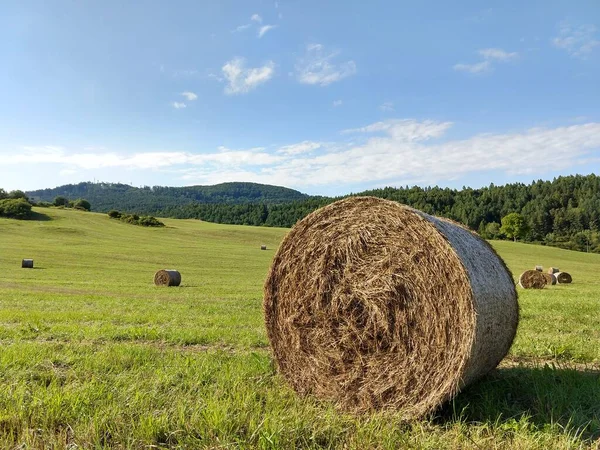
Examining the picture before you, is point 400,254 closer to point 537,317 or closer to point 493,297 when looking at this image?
point 493,297

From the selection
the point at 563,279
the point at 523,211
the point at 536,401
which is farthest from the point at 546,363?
the point at 523,211

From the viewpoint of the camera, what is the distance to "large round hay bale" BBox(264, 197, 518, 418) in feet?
14.0

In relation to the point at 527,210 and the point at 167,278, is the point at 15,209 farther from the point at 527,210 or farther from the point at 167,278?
the point at 527,210

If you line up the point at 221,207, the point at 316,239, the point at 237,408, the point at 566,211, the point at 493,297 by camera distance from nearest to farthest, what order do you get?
the point at 237,408 < the point at 493,297 < the point at 316,239 < the point at 566,211 < the point at 221,207

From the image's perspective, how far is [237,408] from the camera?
151 inches

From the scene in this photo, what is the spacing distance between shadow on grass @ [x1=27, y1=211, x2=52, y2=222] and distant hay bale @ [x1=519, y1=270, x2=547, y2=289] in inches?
2575

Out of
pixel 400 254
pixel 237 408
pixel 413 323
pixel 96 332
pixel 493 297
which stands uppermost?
pixel 400 254

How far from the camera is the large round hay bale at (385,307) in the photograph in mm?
4273

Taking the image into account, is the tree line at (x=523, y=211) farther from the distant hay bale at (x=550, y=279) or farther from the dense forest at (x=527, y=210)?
the distant hay bale at (x=550, y=279)

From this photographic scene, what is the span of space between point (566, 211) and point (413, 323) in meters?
111

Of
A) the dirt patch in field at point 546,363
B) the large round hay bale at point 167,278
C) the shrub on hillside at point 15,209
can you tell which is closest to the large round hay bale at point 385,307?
the dirt patch in field at point 546,363

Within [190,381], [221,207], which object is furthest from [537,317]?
[221,207]

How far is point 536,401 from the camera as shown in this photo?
433cm

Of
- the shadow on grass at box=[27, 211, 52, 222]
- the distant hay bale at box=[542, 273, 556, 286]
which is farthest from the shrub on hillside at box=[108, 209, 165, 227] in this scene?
the distant hay bale at box=[542, 273, 556, 286]
